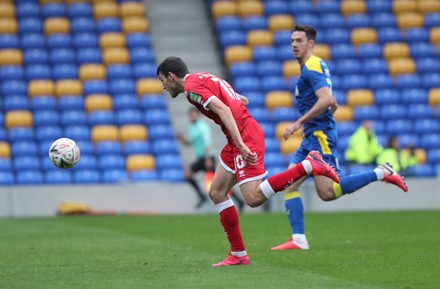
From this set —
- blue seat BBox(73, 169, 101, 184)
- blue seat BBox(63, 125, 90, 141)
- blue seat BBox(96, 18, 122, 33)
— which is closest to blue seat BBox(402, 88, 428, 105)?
blue seat BBox(96, 18, 122, 33)

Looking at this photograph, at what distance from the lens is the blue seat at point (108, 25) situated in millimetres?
23062

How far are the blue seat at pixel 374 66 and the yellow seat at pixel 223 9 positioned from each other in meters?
3.56

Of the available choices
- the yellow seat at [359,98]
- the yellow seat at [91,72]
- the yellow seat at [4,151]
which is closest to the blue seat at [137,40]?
the yellow seat at [91,72]

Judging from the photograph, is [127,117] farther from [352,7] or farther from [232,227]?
[232,227]

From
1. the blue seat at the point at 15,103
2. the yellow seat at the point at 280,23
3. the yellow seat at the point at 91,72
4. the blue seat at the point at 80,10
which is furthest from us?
the yellow seat at the point at 280,23

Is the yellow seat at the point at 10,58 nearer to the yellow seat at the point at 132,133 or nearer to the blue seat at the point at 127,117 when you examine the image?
the blue seat at the point at 127,117

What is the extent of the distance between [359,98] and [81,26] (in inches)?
272

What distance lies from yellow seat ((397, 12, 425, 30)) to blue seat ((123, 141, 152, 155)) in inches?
325

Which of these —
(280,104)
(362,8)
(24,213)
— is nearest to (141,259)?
(24,213)

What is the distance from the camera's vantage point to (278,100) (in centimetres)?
2208

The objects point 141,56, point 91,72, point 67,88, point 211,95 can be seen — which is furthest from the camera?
point 141,56

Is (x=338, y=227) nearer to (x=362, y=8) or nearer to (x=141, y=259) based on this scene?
(x=141, y=259)

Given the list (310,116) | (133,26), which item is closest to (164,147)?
(133,26)

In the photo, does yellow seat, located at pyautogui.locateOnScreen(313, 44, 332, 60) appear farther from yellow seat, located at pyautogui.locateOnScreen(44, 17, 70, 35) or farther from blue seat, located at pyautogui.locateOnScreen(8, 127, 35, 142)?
blue seat, located at pyautogui.locateOnScreen(8, 127, 35, 142)
